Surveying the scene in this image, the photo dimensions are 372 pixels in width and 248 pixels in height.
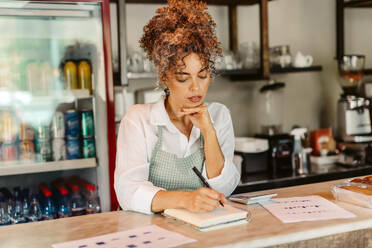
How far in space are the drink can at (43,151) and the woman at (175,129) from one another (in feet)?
3.13

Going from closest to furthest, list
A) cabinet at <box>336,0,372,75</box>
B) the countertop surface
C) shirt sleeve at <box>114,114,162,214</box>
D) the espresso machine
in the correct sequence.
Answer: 1. shirt sleeve at <box>114,114,162,214</box>
2. the countertop surface
3. the espresso machine
4. cabinet at <box>336,0,372,75</box>

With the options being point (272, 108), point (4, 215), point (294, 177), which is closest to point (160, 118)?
point (4, 215)

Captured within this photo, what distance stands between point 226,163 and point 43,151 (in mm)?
1331

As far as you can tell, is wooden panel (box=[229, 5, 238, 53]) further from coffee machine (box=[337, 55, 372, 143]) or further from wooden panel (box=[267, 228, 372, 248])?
wooden panel (box=[267, 228, 372, 248])

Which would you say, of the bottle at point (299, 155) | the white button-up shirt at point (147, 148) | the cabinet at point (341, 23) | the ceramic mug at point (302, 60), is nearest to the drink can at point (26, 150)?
the white button-up shirt at point (147, 148)

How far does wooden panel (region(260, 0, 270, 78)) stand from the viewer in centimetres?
351

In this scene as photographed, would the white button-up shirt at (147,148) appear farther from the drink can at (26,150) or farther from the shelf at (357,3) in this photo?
the shelf at (357,3)

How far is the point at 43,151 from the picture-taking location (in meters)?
2.78

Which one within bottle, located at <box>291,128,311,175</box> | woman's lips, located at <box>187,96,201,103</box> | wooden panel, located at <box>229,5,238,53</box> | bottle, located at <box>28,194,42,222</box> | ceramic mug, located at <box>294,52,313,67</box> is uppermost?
wooden panel, located at <box>229,5,238,53</box>

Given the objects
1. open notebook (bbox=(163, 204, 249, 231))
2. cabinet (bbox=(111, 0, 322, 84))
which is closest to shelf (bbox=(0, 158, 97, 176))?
cabinet (bbox=(111, 0, 322, 84))

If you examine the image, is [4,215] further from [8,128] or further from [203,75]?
[203,75]

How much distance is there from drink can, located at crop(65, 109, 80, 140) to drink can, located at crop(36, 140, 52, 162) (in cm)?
13

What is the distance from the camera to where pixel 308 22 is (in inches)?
164

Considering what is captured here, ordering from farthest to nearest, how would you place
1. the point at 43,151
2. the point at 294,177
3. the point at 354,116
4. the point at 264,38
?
the point at 354,116 → the point at 264,38 → the point at 294,177 → the point at 43,151
